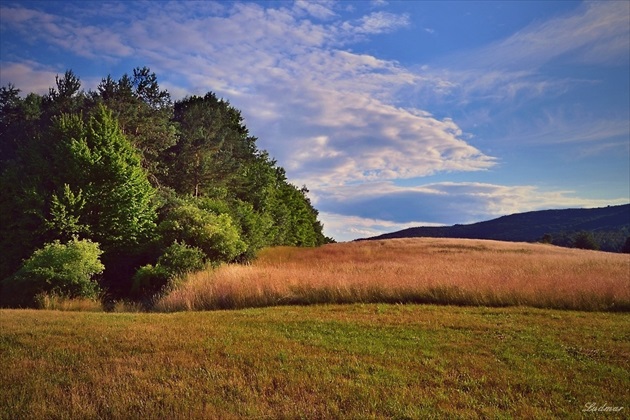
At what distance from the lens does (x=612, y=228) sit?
91625 millimetres

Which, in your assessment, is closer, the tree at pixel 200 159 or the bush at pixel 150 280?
the bush at pixel 150 280

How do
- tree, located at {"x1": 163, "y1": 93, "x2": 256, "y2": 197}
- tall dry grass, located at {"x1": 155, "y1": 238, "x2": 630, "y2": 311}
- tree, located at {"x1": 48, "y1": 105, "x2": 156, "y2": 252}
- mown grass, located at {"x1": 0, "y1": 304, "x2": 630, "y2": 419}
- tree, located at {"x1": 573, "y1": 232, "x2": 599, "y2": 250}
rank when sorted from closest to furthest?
mown grass, located at {"x1": 0, "y1": 304, "x2": 630, "y2": 419} → tall dry grass, located at {"x1": 155, "y1": 238, "x2": 630, "y2": 311} → tree, located at {"x1": 48, "y1": 105, "x2": 156, "y2": 252} → tree, located at {"x1": 163, "y1": 93, "x2": 256, "y2": 197} → tree, located at {"x1": 573, "y1": 232, "x2": 599, "y2": 250}

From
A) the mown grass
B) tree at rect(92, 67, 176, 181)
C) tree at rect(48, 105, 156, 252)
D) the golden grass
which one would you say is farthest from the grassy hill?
tree at rect(92, 67, 176, 181)

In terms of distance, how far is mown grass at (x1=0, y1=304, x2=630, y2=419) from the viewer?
209 inches

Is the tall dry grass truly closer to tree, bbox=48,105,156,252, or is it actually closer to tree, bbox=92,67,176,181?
tree, bbox=48,105,156,252

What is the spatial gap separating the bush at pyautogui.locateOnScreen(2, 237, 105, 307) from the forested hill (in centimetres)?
7282

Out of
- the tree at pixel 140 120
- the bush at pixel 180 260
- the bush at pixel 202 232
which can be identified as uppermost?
the tree at pixel 140 120

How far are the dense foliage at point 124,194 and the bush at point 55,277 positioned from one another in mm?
754

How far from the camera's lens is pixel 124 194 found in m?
25.5

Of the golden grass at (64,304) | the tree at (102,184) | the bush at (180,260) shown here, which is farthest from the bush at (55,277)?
the tree at (102,184)

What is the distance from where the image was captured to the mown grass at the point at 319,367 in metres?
5.31

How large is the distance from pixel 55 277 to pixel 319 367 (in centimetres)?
1656

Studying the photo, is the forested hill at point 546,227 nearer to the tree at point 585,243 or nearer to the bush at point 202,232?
the tree at point 585,243

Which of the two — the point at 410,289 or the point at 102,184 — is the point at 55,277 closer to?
the point at 102,184
